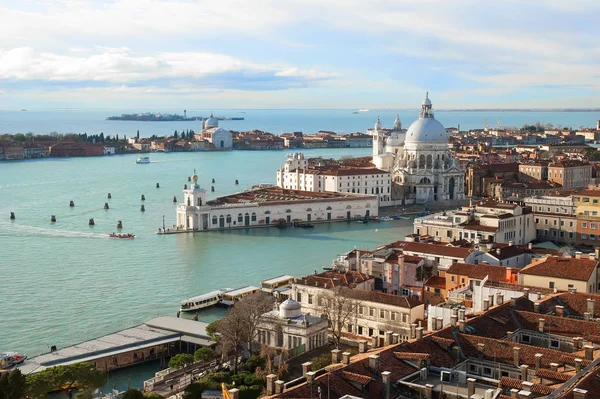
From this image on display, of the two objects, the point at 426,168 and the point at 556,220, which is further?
the point at 426,168

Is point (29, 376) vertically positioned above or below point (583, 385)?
below


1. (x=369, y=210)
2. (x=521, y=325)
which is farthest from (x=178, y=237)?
(x=521, y=325)

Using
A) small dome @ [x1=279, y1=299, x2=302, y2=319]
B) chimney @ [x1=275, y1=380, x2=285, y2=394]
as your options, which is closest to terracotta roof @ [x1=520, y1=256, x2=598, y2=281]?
small dome @ [x1=279, y1=299, x2=302, y2=319]

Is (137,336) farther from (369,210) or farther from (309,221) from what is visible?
(369,210)

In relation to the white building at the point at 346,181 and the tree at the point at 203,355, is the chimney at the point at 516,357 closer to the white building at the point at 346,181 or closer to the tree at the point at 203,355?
the tree at the point at 203,355

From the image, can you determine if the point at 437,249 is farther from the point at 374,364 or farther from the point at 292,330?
the point at 374,364

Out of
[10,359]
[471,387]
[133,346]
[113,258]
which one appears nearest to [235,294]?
[133,346]
